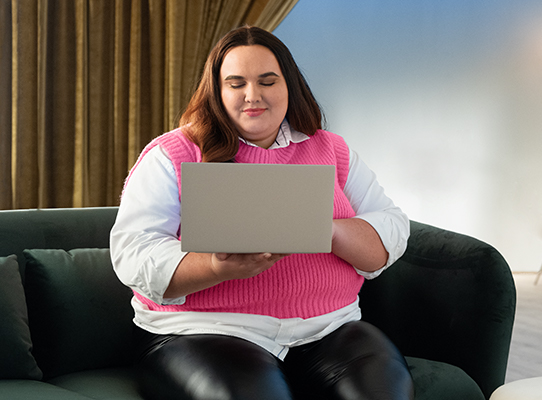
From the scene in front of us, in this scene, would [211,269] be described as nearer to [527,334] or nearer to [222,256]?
[222,256]

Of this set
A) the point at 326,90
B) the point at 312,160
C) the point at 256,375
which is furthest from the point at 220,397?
the point at 326,90

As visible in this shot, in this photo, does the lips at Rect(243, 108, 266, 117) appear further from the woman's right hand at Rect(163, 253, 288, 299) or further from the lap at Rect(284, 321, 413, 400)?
the lap at Rect(284, 321, 413, 400)

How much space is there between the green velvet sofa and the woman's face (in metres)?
0.55

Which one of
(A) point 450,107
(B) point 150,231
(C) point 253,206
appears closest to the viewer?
(C) point 253,206

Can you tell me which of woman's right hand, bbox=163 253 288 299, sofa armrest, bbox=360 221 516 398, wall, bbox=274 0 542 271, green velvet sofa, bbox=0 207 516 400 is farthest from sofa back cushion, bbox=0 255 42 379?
wall, bbox=274 0 542 271

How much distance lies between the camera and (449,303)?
4.43 feet

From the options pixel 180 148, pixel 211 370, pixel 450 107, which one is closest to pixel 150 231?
pixel 180 148

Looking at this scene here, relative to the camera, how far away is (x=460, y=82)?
404cm

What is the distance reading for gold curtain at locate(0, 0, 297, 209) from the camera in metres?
2.53

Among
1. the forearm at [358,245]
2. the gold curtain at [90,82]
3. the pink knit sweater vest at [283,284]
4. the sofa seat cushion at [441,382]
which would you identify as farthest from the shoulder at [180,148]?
the gold curtain at [90,82]

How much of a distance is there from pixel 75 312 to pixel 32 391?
0.75ft

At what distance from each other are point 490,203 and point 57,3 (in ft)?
11.1

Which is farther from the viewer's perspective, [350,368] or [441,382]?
[441,382]

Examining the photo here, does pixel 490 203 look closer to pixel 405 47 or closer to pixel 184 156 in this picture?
pixel 405 47
